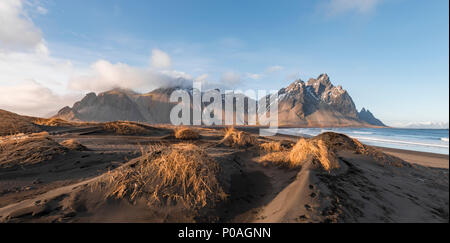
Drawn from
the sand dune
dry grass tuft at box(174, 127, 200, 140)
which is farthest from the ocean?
dry grass tuft at box(174, 127, 200, 140)

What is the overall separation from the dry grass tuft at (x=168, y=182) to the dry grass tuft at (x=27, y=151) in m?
3.54

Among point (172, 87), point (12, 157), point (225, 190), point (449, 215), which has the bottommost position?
point (449, 215)

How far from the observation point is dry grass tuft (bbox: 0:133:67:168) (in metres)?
4.97

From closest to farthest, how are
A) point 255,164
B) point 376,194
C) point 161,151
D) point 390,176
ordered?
point 376,194 < point 161,151 < point 390,176 < point 255,164

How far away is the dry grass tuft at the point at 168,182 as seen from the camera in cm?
306

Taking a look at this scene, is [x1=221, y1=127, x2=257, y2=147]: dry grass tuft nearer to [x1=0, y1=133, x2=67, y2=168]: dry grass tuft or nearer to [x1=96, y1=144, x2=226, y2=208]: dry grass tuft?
[x1=96, y1=144, x2=226, y2=208]: dry grass tuft

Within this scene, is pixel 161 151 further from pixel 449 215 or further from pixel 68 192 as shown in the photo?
pixel 449 215

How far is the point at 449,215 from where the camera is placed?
320cm

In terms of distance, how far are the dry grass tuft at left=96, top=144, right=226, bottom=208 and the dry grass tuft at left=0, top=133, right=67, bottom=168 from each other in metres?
3.54

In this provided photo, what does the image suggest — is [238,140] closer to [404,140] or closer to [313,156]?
[313,156]

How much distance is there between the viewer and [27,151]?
214 inches

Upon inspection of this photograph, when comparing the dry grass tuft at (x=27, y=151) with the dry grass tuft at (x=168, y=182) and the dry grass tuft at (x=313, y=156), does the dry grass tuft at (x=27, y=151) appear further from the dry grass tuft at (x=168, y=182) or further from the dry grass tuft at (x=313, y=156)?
the dry grass tuft at (x=313, y=156)
